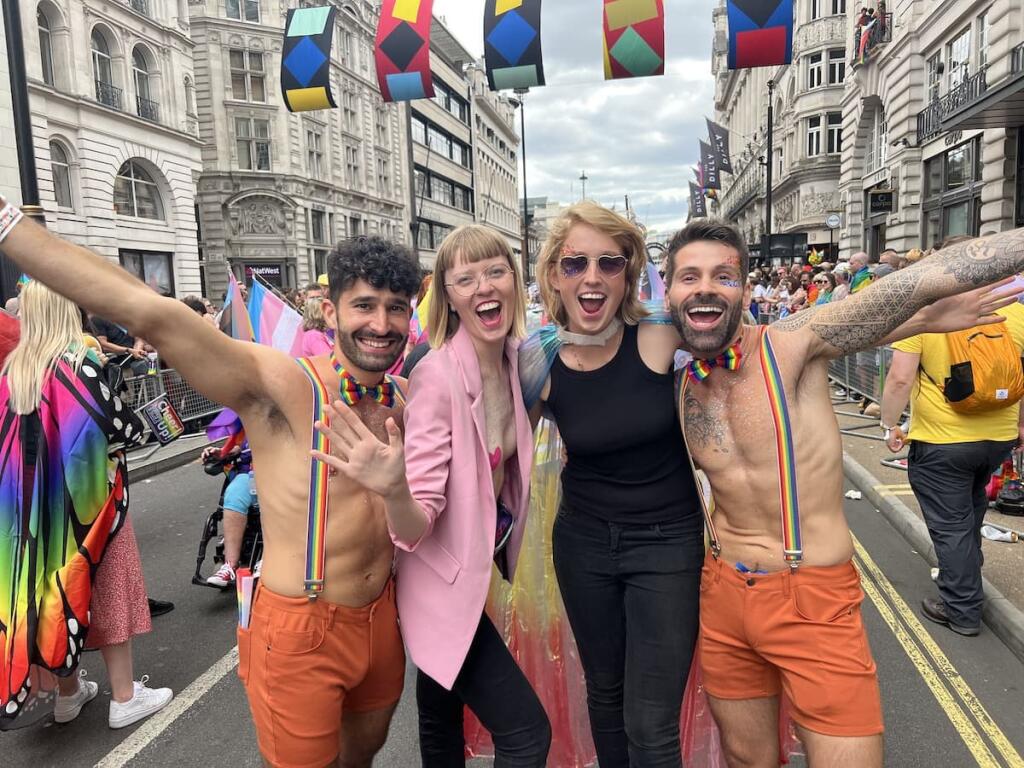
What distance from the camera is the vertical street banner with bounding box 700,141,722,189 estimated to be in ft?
85.6

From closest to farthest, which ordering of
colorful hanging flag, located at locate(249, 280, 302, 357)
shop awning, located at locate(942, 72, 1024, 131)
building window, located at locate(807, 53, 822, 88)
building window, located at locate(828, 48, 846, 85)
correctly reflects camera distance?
colorful hanging flag, located at locate(249, 280, 302, 357), shop awning, located at locate(942, 72, 1024, 131), building window, located at locate(828, 48, 846, 85), building window, located at locate(807, 53, 822, 88)

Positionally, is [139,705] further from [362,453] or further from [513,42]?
[513,42]

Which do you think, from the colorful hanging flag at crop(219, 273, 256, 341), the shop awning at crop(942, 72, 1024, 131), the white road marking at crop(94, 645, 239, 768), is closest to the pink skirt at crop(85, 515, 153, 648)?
the white road marking at crop(94, 645, 239, 768)

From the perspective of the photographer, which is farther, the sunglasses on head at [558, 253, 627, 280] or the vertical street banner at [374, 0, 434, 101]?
the vertical street banner at [374, 0, 434, 101]

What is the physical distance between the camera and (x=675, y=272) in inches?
94.9

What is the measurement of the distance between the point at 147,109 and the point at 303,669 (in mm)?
30485

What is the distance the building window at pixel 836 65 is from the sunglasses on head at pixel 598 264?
45.6 m

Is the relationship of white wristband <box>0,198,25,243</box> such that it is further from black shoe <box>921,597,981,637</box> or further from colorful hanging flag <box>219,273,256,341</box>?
black shoe <box>921,597,981,637</box>

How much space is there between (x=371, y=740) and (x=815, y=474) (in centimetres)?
169

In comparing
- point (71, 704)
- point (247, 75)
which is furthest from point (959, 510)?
point (247, 75)

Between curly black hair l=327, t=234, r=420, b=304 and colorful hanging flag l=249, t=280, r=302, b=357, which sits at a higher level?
curly black hair l=327, t=234, r=420, b=304

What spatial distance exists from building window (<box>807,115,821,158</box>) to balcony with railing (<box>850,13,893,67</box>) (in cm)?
1623

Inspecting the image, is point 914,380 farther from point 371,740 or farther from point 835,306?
point 371,740

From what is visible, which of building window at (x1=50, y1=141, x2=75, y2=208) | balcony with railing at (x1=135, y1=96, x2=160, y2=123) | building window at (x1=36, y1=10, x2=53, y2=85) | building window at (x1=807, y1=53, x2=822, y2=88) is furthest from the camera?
building window at (x1=807, y1=53, x2=822, y2=88)
